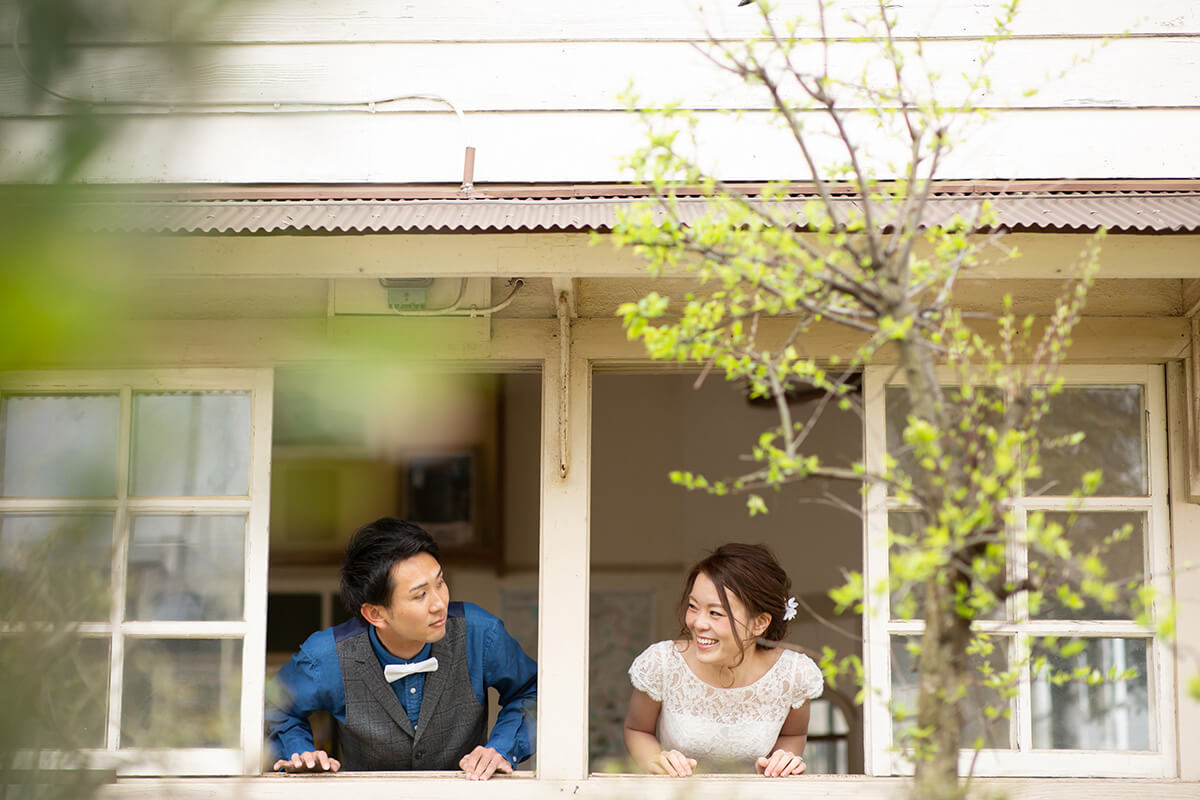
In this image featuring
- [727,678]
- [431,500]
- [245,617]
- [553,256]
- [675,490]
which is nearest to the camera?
[553,256]

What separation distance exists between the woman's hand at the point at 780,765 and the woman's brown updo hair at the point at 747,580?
1.47 feet

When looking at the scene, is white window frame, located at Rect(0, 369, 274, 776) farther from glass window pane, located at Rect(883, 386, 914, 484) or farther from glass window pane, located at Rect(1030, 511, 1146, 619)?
glass window pane, located at Rect(1030, 511, 1146, 619)

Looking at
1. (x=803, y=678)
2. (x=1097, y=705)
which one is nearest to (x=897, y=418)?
(x=803, y=678)

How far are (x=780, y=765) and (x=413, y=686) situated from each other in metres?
1.24

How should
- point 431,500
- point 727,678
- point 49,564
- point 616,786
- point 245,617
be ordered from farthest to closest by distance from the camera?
point 431,500 → point 727,678 → point 245,617 → point 616,786 → point 49,564

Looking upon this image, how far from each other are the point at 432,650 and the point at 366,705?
0.94 feet

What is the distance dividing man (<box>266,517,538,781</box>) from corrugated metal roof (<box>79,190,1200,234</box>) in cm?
117

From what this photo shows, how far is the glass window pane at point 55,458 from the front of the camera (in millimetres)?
698

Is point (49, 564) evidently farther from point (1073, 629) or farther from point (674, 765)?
point (1073, 629)

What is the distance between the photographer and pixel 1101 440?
3.87 m

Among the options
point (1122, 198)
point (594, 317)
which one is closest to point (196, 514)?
point (594, 317)

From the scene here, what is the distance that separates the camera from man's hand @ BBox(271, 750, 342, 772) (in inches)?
143

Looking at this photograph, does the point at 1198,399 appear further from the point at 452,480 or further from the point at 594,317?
the point at 452,480

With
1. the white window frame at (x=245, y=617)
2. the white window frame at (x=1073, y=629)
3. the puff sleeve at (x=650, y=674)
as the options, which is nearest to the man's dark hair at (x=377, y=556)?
the white window frame at (x=245, y=617)
